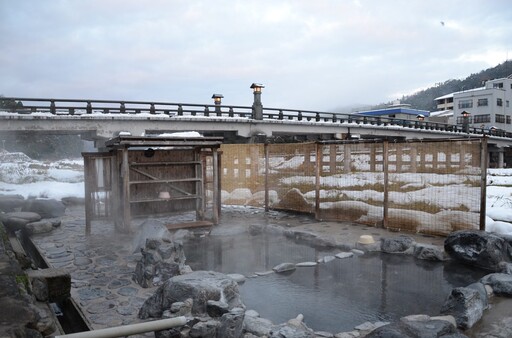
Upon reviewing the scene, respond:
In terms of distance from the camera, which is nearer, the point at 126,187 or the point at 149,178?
the point at 126,187

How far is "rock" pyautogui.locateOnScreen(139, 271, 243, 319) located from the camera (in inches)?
190

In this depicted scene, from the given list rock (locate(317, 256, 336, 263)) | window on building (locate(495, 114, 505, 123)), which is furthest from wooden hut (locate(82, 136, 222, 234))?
window on building (locate(495, 114, 505, 123))

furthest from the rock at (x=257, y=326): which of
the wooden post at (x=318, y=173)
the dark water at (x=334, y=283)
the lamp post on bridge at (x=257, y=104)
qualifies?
the lamp post on bridge at (x=257, y=104)

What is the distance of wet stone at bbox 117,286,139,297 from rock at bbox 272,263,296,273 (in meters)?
2.63

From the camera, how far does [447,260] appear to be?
7754mm

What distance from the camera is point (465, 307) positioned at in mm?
4855

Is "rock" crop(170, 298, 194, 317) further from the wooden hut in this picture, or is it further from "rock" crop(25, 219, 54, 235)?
"rock" crop(25, 219, 54, 235)

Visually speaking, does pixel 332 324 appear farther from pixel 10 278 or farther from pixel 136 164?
pixel 136 164

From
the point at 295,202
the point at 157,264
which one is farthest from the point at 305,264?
the point at 295,202

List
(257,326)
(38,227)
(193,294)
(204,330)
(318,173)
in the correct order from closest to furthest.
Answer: (204,330) → (257,326) → (193,294) → (38,227) → (318,173)

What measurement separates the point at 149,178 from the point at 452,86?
147m

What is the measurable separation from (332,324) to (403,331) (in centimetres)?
109

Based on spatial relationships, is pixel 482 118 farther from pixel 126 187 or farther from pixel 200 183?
pixel 126 187

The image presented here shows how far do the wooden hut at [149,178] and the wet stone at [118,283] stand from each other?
3.61m
